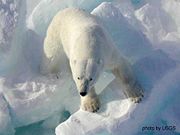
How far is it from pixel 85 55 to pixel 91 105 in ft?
1.26

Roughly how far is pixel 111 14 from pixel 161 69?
69cm

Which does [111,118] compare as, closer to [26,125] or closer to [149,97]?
Result: [149,97]

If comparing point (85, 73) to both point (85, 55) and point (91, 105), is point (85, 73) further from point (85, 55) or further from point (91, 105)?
point (91, 105)

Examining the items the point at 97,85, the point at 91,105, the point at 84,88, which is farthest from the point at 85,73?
the point at 97,85

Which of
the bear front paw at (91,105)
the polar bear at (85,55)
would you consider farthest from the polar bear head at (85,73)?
the bear front paw at (91,105)

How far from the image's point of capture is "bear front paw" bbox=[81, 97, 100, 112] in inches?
117

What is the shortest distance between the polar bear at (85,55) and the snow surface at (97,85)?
0.08m

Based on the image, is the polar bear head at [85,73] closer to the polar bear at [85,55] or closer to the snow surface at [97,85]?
the polar bear at [85,55]

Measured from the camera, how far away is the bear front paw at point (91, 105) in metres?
2.96

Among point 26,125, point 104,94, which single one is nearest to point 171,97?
point 104,94

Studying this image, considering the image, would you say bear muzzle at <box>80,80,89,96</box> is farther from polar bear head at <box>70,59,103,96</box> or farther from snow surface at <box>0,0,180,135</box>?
snow surface at <box>0,0,180,135</box>

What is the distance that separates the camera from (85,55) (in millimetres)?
2748

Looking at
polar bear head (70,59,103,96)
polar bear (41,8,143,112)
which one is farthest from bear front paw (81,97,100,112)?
polar bear head (70,59,103,96)

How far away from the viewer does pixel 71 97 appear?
3244 mm
